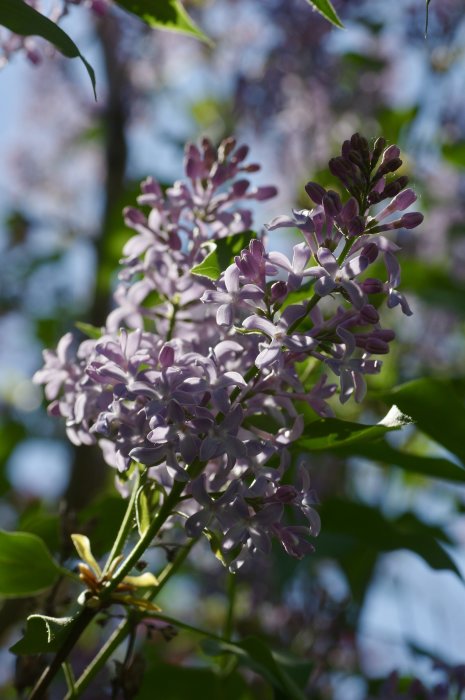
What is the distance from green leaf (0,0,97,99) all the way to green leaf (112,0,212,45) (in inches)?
6.4

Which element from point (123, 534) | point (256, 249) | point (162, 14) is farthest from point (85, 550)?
point (162, 14)

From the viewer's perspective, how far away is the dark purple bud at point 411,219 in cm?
68

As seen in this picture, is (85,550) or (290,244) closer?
(85,550)

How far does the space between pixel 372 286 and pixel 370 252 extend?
32 millimetres

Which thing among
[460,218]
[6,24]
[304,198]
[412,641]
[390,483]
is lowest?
[412,641]

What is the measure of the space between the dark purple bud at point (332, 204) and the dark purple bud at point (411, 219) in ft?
0.20

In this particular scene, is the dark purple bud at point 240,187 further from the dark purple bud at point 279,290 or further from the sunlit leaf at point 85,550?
the sunlit leaf at point 85,550

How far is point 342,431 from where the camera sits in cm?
74

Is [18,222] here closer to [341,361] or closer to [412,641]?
[412,641]

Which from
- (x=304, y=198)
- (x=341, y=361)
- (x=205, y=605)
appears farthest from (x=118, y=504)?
(x=205, y=605)

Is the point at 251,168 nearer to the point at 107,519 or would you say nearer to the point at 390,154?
the point at 390,154

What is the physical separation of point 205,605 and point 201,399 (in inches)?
81.5

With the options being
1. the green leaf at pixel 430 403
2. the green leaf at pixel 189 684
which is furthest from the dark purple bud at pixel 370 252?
the green leaf at pixel 189 684

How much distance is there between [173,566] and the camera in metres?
0.84
